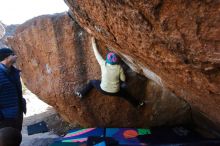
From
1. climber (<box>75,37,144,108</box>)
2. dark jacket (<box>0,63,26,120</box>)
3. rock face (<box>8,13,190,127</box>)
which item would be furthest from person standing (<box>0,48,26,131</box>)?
rock face (<box>8,13,190,127</box>)

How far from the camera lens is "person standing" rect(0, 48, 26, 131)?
5.64 m

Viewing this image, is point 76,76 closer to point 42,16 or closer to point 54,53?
point 54,53

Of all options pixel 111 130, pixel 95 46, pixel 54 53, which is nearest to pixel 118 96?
pixel 111 130

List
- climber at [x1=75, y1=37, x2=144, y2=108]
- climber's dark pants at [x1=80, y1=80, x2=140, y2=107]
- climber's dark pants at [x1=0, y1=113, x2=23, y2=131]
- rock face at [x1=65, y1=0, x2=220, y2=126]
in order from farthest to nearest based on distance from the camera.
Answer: climber's dark pants at [x1=80, y1=80, x2=140, y2=107], climber at [x1=75, y1=37, x2=144, y2=108], climber's dark pants at [x1=0, y1=113, x2=23, y2=131], rock face at [x1=65, y1=0, x2=220, y2=126]

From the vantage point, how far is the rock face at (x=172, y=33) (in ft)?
10.5

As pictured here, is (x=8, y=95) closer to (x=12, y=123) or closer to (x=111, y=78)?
(x=12, y=123)

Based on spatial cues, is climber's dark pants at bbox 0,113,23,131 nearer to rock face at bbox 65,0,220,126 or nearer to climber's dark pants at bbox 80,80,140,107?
climber's dark pants at bbox 80,80,140,107

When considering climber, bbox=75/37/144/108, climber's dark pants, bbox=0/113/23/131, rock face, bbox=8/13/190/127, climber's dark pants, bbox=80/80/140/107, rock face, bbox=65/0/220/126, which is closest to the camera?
rock face, bbox=65/0/220/126

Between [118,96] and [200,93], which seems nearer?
[200,93]

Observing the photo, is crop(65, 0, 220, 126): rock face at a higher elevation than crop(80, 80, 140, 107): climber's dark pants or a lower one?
higher

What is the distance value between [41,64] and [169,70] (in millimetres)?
4886

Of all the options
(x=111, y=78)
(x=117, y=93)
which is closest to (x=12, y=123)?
(x=111, y=78)

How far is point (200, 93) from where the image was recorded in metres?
4.58

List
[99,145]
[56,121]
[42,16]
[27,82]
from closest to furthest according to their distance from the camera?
[99,145], [42,16], [27,82], [56,121]
